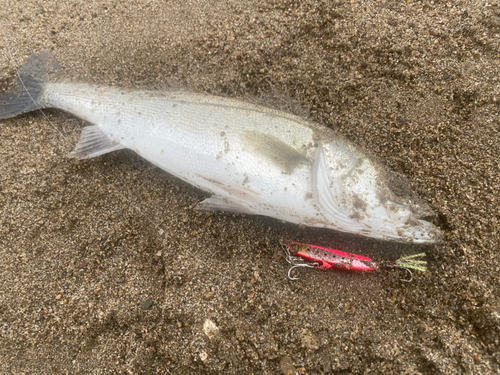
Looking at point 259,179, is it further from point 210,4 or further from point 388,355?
point 210,4

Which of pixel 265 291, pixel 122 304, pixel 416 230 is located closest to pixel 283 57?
pixel 416 230

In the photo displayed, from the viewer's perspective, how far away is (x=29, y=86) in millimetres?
2707

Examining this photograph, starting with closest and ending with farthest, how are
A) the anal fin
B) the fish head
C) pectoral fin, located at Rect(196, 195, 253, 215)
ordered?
the fish head, pectoral fin, located at Rect(196, 195, 253, 215), the anal fin

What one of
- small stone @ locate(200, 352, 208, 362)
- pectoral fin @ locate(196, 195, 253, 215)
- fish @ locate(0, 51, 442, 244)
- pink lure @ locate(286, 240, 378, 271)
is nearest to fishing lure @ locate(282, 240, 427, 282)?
pink lure @ locate(286, 240, 378, 271)

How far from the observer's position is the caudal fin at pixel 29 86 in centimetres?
265

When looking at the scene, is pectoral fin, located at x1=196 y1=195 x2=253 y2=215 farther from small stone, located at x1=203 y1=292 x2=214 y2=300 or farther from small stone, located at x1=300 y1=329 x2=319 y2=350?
small stone, located at x1=300 y1=329 x2=319 y2=350

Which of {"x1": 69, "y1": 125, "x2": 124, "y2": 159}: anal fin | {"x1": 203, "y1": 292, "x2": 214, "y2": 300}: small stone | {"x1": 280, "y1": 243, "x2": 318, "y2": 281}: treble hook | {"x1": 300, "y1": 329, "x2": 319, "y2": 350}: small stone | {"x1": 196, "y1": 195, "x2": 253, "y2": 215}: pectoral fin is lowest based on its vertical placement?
{"x1": 300, "y1": 329, "x2": 319, "y2": 350}: small stone

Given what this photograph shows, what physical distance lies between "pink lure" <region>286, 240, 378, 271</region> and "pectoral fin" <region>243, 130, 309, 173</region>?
71 centimetres

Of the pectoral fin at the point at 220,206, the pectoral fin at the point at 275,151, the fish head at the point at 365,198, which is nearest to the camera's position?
the fish head at the point at 365,198

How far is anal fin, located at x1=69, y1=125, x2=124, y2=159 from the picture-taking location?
2558 millimetres

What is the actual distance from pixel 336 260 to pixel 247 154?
116 centimetres

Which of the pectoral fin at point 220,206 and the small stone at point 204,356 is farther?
the pectoral fin at point 220,206

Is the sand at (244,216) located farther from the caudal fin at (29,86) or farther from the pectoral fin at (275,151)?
the pectoral fin at (275,151)

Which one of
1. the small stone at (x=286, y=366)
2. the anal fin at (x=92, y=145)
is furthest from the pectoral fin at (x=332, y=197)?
the anal fin at (x=92, y=145)
